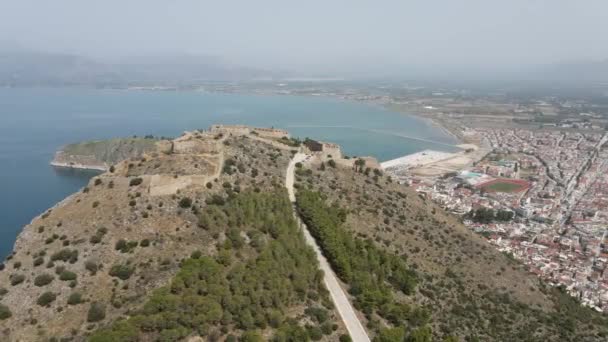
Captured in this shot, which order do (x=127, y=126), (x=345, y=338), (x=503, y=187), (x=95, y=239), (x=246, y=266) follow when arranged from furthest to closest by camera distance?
(x=127, y=126)
(x=503, y=187)
(x=95, y=239)
(x=246, y=266)
(x=345, y=338)

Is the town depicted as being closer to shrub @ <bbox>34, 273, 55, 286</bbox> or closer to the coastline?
shrub @ <bbox>34, 273, 55, 286</bbox>

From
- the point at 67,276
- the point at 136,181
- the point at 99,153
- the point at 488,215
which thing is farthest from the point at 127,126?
the point at 67,276

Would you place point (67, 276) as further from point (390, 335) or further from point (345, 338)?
point (390, 335)

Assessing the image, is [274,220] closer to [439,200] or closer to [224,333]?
[224,333]

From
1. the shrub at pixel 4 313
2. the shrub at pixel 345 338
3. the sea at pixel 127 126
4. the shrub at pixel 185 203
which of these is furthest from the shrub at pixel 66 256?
the sea at pixel 127 126

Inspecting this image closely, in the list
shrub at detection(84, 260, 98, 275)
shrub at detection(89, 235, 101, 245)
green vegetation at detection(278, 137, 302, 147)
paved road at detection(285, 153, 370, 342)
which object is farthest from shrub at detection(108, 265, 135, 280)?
green vegetation at detection(278, 137, 302, 147)

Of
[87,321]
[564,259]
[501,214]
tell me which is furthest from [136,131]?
[87,321]
